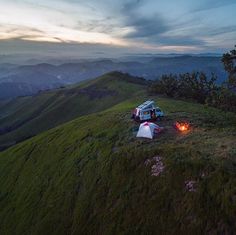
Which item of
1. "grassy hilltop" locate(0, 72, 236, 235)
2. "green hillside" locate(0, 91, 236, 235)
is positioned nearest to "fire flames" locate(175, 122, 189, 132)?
"green hillside" locate(0, 91, 236, 235)

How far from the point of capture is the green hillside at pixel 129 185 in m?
32.7

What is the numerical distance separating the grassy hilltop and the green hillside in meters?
0.11

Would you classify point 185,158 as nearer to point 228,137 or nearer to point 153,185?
point 153,185

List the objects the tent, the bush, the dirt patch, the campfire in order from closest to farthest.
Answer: the dirt patch → the tent → the campfire → the bush

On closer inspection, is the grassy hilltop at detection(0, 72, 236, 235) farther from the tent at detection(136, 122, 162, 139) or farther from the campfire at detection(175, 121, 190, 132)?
the campfire at detection(175, 121, 190, 132)

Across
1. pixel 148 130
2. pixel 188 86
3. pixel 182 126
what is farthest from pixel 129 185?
pixel 188 86

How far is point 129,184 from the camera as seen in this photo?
136 ft

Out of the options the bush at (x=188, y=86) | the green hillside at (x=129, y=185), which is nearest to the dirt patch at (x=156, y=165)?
the green hillside at (x=129, y=185)

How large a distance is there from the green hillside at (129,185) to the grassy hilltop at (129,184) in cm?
11

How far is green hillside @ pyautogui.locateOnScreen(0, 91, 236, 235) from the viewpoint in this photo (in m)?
32.7

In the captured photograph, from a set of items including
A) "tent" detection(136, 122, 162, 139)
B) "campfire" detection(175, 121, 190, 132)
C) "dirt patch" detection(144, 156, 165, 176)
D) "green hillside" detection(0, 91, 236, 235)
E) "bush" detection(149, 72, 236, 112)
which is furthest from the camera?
"bush" detection(149, 72, 236, 112)

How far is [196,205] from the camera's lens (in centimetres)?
3234

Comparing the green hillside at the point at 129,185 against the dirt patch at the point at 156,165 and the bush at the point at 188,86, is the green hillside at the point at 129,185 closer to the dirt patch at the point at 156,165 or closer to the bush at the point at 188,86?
the dirt patch at the point at 156,165

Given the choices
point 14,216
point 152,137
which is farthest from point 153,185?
point 14,216
